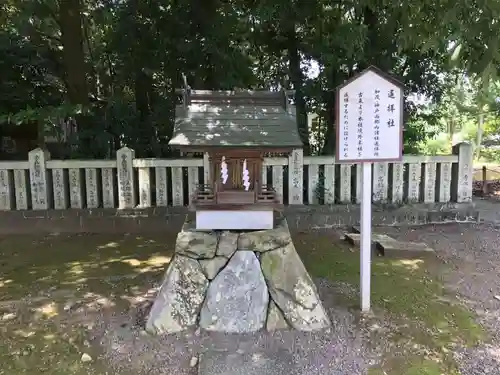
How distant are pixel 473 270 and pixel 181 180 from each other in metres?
4.25

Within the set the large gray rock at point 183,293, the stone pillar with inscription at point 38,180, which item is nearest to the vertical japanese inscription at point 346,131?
the large gray rock at point 183,293

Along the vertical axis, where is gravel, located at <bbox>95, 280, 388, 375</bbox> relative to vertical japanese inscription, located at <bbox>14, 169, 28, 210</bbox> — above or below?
below

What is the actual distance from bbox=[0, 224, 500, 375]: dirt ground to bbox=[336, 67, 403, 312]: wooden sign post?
4.62 ft

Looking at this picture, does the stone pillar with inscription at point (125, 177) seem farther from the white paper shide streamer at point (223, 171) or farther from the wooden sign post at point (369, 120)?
the wooden sign post at point (369, 120)

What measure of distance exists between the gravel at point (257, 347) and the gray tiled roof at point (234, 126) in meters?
1.56

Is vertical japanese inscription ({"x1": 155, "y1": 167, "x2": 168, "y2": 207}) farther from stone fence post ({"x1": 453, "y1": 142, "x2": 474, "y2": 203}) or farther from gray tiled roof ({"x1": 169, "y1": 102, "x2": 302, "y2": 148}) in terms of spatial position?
stone fence post ({"x1": 453, "y1": 142, "x2": 474, "y2": 203})

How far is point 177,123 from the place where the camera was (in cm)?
390

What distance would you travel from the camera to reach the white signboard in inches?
154

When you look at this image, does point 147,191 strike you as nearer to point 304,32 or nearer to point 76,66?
point 76,66

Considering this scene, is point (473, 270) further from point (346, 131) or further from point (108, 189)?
point (108, 189)

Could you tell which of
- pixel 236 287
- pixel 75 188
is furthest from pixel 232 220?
pixel 75 188

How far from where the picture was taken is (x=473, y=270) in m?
5.23

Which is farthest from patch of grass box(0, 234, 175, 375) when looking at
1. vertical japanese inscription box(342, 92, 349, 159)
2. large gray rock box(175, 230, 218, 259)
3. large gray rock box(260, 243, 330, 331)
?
vertical japanese inscription box(342, 92, 349, 159)

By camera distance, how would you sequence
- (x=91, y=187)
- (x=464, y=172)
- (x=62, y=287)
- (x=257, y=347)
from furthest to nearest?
(x=464, y=172) < (x=91, y=187) < (x=62, y=287) < (x=257, y=347)
